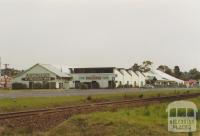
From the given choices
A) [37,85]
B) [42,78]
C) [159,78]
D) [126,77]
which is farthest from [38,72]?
[159,78]

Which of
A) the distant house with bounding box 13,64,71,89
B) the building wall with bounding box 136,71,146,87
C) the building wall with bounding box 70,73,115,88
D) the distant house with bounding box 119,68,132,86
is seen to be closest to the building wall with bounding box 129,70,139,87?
the building wall with bounding box 136,71,146,87

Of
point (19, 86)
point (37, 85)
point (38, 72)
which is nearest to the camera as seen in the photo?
point (19, 86)

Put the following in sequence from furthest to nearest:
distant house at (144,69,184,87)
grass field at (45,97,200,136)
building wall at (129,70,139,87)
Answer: distant house at (144,69,184,87), building wall at (129,70,139,87), grass field at (45,97,200,136)

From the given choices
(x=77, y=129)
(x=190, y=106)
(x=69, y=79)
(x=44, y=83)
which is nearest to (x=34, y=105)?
(x=77, y=129)

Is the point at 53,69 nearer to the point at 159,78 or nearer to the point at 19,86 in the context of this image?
the point at 19,86

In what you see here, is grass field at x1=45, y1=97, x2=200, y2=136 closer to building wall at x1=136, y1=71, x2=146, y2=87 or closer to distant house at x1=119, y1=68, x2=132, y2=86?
distant house at x1=119, y1=68, x2=132, y2=86

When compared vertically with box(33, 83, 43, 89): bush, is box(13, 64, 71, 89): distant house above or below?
above

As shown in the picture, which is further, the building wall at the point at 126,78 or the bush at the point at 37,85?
the building wall at the point at 126,78

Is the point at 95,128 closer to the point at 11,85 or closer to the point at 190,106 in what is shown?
the point at 190,106

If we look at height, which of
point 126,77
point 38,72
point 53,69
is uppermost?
point 53,69

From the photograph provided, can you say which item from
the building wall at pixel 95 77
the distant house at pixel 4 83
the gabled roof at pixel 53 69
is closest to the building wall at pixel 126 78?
the building wall at pixel 95 77

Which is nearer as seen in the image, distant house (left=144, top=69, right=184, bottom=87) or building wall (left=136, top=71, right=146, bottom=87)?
building wall (left=136, top=71, right=146, bottom=87)

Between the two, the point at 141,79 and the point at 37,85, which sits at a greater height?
the point at 141,79

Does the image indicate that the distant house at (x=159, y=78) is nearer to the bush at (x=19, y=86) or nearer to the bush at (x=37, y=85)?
the bush at (x=37, y=85)
